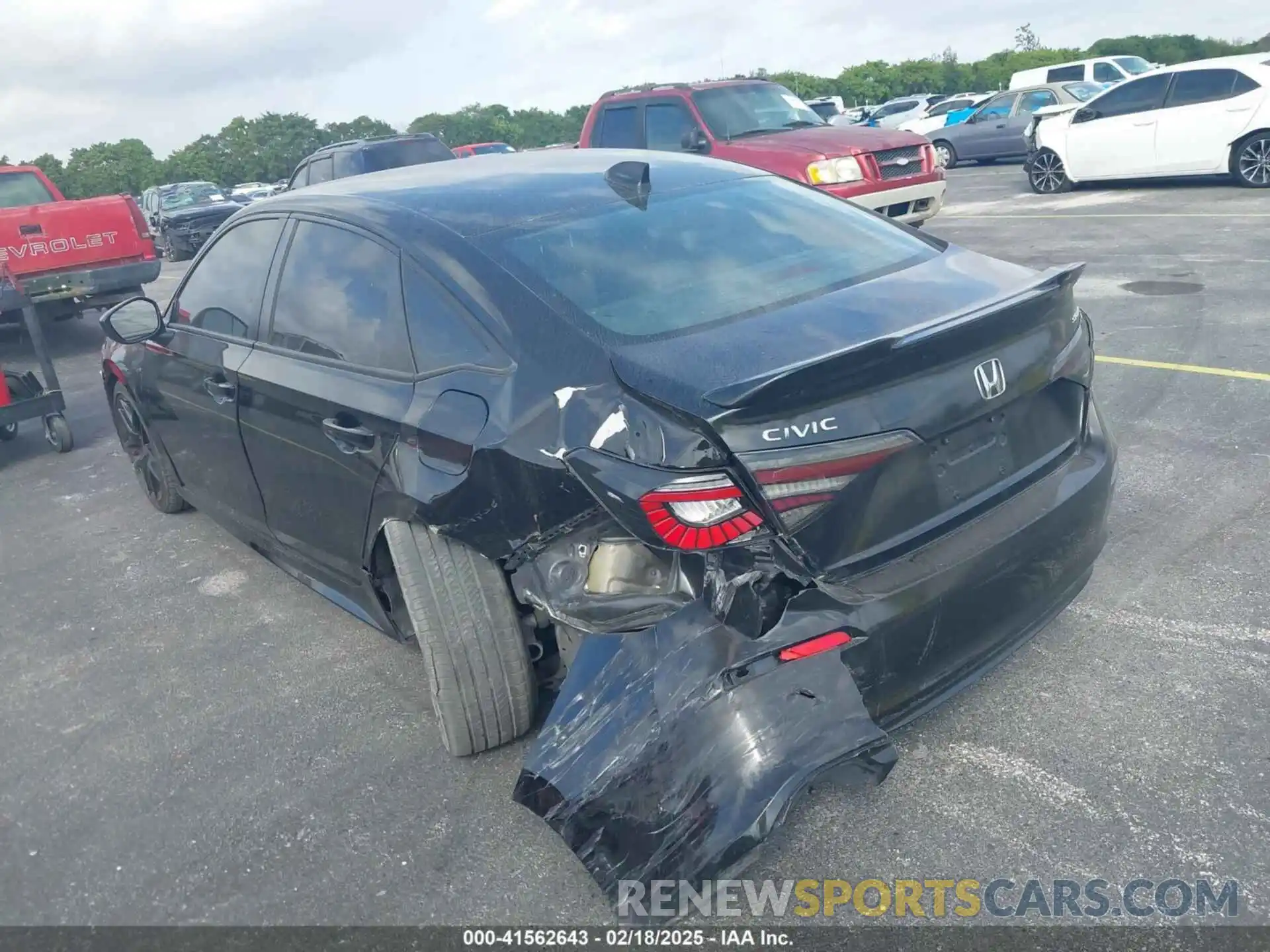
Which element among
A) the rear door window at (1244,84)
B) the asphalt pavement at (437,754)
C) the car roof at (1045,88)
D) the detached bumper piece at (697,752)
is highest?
the car roof at (1045,88)

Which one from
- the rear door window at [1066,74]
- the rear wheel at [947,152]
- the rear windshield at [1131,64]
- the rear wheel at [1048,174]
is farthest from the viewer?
the rear windshield at [1131,64]

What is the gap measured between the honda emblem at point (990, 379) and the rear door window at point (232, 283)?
266 cm

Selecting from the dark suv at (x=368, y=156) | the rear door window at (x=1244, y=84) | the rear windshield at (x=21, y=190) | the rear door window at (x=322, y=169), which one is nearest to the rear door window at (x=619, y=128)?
the dark suv at (x=368, y=156)

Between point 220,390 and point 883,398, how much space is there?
9.21 ft

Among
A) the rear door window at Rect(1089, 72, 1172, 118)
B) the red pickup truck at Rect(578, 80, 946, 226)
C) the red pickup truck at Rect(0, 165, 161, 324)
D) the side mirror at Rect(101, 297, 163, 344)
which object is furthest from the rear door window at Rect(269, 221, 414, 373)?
the rear door window at Rect(1089, 72, 1172, 118)

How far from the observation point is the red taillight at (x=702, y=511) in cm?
239

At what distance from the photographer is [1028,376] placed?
9.30ft

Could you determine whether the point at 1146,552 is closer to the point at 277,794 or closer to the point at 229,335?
the point at 277,794

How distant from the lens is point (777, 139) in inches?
445

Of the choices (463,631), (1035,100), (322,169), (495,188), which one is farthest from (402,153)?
(1035,100)

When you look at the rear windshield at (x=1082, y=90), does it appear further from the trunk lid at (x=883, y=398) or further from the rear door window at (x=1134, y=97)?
→ the trunk lid at (x=883, y=398)

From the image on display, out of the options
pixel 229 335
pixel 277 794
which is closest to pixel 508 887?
pixel 277 794

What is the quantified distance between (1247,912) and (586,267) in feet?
7.67

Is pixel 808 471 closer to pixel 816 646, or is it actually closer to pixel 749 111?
pixel 816 646
